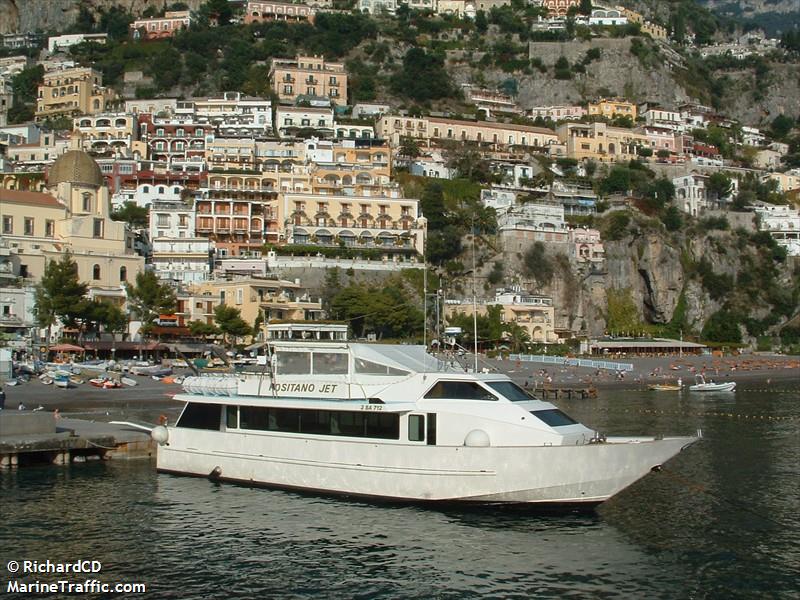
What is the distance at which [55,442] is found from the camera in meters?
31.6

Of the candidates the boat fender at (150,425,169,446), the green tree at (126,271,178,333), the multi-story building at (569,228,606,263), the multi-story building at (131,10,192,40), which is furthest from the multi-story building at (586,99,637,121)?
the boat fender at (150,425,169,446)

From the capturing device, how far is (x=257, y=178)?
3974 inches

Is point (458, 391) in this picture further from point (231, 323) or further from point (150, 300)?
point (150, 300)

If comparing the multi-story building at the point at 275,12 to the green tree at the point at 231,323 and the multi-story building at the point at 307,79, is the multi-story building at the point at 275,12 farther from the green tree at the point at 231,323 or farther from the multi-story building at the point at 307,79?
the green tree at the point at 231,323

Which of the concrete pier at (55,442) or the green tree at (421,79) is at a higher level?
the green tree at (421,79)

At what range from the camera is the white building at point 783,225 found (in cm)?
11662

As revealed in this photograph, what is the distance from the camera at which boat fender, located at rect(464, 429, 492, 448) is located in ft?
80.3

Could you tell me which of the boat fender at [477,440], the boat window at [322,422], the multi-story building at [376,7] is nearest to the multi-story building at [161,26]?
the multi-story building at [376,7]

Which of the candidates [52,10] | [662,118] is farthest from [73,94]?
[662,118]

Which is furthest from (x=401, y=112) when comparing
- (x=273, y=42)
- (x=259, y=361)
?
(x=259, y=361)

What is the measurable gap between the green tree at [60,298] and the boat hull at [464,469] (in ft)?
144

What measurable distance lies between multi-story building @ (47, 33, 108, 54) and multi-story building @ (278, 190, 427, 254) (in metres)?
68.3

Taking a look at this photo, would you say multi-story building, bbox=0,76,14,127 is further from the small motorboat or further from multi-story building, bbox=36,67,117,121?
the small motorboat

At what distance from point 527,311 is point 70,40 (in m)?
95.3
